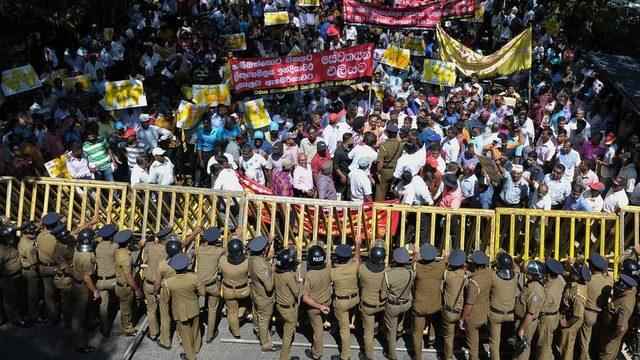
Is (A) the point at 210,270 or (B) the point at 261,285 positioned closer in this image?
(B) the point at 261,285

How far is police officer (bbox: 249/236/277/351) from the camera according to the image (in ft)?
30.3

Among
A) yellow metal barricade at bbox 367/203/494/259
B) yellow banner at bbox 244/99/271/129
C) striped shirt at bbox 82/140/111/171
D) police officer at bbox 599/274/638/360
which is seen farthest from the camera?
yellow banner at bbox 244/99/271/129

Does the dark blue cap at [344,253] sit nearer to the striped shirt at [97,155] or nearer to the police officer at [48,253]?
the police officer at [48,253]

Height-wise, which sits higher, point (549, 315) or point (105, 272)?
point (105, 272)

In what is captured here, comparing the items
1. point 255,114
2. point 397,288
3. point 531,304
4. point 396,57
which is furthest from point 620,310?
point 396,57

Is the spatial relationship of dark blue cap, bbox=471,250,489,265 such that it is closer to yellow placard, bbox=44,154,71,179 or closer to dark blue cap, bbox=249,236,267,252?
dark blue cap, bbox=249,236,267,252

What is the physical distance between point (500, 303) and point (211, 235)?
400cm

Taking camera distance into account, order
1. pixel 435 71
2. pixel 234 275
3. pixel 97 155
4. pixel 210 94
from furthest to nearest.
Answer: pixel 435 71 < pixel 210 94 < pixel 97 155 < pixel 234 275

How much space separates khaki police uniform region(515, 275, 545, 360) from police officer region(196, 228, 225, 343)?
405 centimetres

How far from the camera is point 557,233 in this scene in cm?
1047

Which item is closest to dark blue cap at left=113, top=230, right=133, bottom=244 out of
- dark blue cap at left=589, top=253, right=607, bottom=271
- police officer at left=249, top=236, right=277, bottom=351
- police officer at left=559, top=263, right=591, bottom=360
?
police officer at left=249, top=236, right=277, bottom=351

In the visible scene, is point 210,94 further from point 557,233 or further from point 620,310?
point 620,310

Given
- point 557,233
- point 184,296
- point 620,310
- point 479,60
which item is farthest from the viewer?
point 479,60

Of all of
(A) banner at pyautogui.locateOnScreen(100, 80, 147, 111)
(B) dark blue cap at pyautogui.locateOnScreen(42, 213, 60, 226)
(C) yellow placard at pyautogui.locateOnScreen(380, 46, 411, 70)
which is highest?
(C) yellow placard at pyautogui.locateOnScreen(380, 46, 411, 70)
